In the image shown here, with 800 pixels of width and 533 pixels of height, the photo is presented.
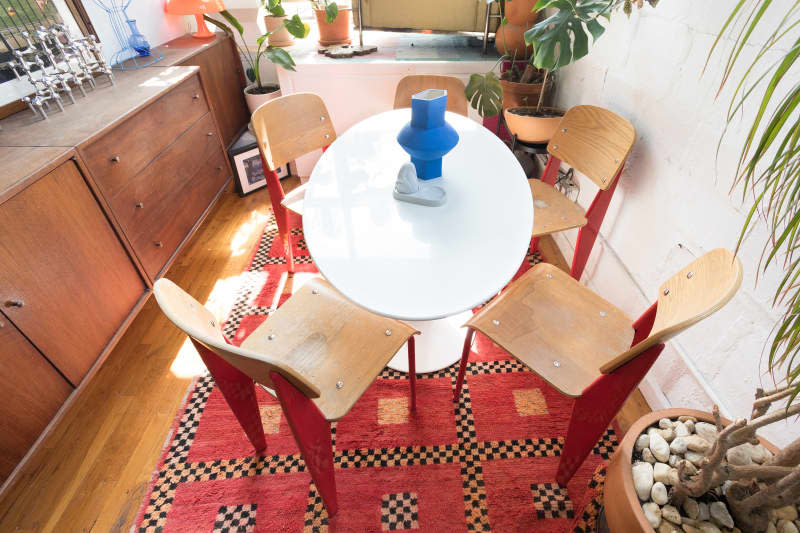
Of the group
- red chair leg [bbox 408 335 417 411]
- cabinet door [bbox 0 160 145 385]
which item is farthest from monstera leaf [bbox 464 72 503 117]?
cabinet door [bbox 0 160 145 385]

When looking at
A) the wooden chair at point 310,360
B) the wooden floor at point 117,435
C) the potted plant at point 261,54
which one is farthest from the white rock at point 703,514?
the potted plant at point 261,54

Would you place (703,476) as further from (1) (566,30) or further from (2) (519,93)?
(2) (519,93)

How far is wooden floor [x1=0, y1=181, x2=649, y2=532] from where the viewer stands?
1461mm

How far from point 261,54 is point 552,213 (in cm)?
258

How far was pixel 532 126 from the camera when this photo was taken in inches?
87.2

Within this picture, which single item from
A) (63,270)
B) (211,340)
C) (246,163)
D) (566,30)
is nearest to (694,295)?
(211,340)

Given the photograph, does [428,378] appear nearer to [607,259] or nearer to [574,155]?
[607,259]

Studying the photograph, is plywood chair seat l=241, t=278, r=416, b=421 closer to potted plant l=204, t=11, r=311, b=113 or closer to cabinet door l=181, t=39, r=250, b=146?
potted plant l=204, t=11, r=311, b=113

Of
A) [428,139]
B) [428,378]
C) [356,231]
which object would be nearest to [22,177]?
[356,231]

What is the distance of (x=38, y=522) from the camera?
56.4 inches

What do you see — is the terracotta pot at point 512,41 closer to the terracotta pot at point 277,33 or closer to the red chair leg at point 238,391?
the terracotta pot at point 277,33

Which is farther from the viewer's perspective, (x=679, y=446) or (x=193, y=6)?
(x=193, y=6)

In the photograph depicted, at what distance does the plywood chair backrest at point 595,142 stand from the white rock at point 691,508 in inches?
46.6

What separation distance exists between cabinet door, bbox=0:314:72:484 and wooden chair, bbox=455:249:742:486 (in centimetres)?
157
